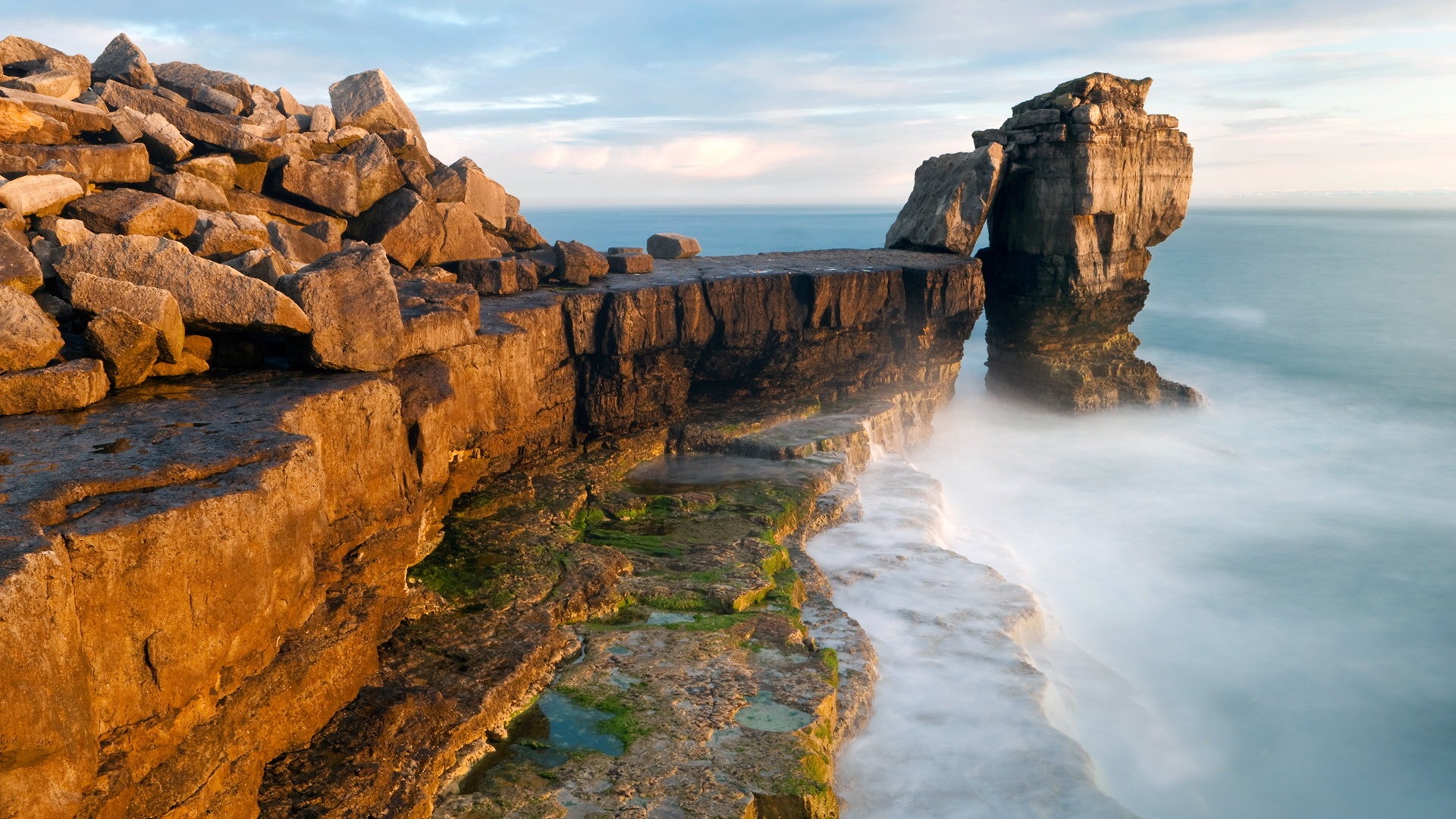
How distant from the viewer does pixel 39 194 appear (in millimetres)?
7535

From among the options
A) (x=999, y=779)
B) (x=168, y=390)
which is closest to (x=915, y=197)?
(x=999, y=779)

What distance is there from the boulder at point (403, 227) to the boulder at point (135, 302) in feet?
14.2

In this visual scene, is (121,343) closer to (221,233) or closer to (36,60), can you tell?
(221,233)

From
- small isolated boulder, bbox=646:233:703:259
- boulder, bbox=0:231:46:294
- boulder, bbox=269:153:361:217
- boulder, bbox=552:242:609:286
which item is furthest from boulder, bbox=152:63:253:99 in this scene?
small isolated boulder, bbox=646:233:703:259

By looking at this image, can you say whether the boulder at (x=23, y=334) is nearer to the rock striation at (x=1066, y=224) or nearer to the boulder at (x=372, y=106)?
the boulder at (x=372, y=106)

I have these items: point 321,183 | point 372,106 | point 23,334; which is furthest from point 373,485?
point 372,106

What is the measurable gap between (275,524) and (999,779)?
16.8 ft

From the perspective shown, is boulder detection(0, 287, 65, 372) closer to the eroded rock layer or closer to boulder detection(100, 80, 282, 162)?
the eroded rock layer

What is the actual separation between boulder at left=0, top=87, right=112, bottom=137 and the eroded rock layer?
3.97 meters

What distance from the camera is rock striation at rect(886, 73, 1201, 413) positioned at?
18891mm

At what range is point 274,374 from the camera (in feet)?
22.6

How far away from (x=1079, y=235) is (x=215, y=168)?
15551 millimetres

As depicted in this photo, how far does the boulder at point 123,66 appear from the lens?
11203mm

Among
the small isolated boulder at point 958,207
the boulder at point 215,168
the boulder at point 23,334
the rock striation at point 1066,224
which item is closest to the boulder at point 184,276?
the boulder at point 23,334
